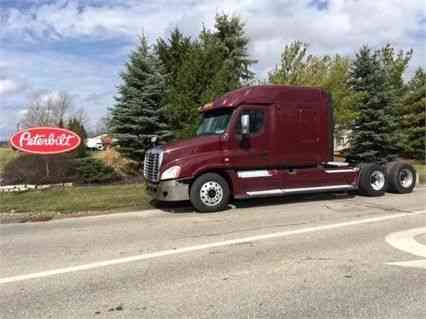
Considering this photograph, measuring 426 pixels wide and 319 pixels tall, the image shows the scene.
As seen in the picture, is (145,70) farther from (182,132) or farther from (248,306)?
(248,306)

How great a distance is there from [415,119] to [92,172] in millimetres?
19360

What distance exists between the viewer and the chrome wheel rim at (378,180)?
12.7 meters

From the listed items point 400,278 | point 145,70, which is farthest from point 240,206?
point 145,70

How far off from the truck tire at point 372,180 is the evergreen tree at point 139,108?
7.89 metres

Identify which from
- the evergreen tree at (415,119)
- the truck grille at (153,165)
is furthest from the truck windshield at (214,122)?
the evergreen tree at (415,119)

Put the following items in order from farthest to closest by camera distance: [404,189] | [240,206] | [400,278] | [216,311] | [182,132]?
[182,132], [404,189], [240,206], [400,278], [216,311]

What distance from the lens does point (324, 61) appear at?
23.8 metres

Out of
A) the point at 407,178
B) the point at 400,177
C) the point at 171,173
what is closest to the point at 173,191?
the point at 171,173

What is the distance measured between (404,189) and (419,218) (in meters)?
4.29

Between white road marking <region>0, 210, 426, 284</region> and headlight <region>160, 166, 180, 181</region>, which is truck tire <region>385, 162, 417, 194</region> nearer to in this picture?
white road marking <region>0, 210, 426, 284</region>

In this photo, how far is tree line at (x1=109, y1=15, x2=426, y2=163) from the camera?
1809 centimetres

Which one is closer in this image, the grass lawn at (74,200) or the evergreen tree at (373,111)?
the grass lawn at (74,200)

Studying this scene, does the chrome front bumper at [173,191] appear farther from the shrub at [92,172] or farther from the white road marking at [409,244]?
the shrub at [92,172]

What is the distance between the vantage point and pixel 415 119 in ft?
89.9
